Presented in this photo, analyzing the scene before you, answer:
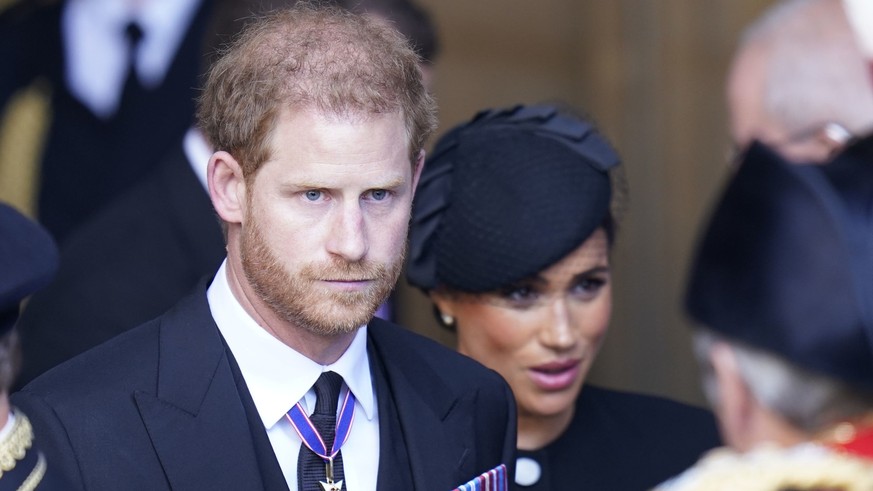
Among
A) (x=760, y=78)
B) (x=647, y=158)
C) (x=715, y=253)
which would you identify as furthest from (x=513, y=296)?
(x=647, y=158)

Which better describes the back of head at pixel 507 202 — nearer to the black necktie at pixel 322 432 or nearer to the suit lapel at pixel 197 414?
the black necktie at pixel 322 432

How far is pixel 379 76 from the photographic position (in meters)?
2.73

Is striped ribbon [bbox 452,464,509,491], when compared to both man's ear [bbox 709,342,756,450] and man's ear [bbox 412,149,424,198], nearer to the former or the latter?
man's ear [bbox 412,149,424,198]

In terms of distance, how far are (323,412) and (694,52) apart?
3.74 meters

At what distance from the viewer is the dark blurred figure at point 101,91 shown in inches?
189

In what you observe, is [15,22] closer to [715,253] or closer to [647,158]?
[647,158]

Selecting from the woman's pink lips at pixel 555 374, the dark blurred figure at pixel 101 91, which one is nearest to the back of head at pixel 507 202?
the woman's pink lips at pixel 555 374

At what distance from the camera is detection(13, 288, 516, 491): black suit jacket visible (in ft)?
8.25

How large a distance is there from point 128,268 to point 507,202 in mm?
995

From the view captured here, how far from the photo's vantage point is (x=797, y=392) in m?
1.94

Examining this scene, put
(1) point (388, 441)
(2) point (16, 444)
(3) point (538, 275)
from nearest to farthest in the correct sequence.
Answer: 1. (2) point (16, 444)
2. (1) point (388, 441)
3. (3) point (538, 275)

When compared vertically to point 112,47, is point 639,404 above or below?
below

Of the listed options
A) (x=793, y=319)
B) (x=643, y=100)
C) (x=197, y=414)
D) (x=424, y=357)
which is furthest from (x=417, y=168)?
(x=643, y=100)

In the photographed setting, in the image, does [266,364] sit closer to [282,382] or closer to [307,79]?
[282,382]
